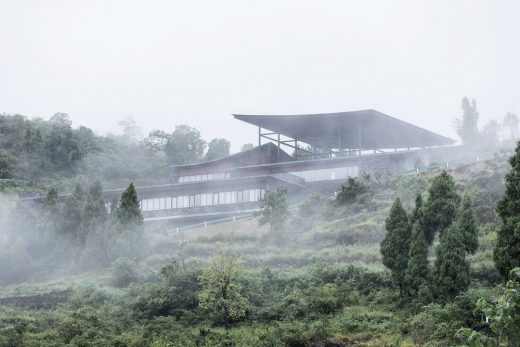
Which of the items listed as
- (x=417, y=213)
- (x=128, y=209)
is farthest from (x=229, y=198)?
(x=417, y=213)

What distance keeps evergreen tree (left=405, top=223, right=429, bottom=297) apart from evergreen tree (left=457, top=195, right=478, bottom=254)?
1.51 m

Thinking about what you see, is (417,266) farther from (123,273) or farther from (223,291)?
(123,273)

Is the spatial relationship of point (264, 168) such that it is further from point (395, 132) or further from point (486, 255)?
point (486, 255)

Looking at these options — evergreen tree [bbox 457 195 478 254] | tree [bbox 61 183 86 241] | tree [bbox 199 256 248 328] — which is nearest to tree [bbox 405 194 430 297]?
evergreen tree [bbox 457 195 478 254]

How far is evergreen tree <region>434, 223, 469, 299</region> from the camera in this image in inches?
948

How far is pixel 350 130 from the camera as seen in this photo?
58500 mm

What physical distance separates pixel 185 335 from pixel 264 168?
32.0 m

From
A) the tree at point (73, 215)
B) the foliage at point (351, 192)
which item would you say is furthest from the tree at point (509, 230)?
the tree at point (73, 215)

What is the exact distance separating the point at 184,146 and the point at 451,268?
64.8 m

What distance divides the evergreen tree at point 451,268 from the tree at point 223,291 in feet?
24.6

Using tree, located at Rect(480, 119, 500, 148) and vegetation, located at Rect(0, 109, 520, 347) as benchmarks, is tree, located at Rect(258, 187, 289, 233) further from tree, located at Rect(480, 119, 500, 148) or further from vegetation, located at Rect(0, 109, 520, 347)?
tree, located at Rect(480, 119, 500, 148)

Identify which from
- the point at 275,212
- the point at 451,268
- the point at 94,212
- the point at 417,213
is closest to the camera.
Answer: the point at 451,268

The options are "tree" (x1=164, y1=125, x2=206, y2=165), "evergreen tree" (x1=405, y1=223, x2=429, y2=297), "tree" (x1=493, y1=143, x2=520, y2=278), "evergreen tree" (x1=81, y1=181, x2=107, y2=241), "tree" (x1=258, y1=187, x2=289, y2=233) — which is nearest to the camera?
"tree" (x1=493, y1=143, x2=520, y2=278)

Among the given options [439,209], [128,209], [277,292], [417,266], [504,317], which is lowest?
[277,292]
